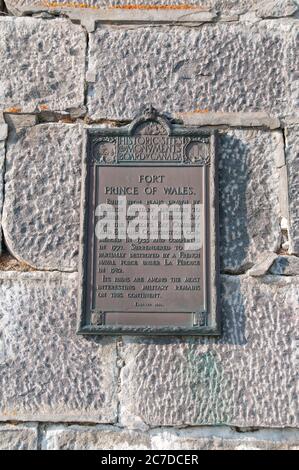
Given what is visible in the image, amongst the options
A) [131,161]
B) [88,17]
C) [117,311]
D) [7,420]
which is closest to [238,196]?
[131,161]

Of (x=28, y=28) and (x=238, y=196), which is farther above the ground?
(x=28, y=28)

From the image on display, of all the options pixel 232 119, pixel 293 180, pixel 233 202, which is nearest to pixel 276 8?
pixel 232 119

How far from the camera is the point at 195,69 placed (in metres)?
2.96

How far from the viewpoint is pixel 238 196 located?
281 cm

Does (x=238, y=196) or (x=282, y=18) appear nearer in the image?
(x=238, y=196)

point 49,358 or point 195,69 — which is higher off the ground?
point 195,69

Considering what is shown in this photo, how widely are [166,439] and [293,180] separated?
1314mm

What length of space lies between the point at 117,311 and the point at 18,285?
48 centimetres

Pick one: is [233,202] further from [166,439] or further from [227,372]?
[166,439]

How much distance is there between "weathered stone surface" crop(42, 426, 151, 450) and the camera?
2553mm
